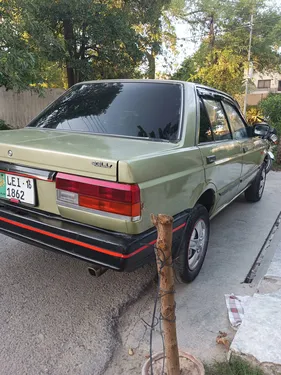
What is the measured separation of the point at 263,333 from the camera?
2102 mm

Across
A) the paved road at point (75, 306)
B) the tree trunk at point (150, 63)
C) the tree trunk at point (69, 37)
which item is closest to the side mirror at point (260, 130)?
the paved road at point (75, 306)

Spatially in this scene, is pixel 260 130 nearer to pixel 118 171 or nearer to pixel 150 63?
pixel 118 171

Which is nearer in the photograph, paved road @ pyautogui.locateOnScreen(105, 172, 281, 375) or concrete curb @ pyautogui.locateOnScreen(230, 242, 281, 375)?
concrete curb @ pyautogui.locateOnScreen(230, 242, 281, 375)

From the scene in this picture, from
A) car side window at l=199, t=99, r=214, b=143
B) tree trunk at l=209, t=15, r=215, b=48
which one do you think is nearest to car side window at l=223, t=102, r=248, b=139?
car side window at l=199, t=99, r=214, b=143

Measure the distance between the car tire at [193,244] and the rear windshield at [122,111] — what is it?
0.69 m

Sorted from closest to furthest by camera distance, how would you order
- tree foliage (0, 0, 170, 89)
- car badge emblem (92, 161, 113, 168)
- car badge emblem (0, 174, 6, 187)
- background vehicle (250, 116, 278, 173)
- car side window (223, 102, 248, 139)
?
car badge emblem (92, 161, 113, 168) → car badge emblem (0, 174, 6, 187) → car side window (223, 102, 248, 139) → background vehicle (250, 116, 278, 173) → tree foliage (0, 0, 170, 89)

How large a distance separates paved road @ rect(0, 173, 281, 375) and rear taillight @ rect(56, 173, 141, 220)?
0.93 metres

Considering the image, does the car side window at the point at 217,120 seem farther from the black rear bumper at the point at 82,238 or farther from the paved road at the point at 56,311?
the paved road at the point at 56,311

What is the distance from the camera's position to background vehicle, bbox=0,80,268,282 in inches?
81.0

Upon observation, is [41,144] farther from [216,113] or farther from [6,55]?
[6,55]

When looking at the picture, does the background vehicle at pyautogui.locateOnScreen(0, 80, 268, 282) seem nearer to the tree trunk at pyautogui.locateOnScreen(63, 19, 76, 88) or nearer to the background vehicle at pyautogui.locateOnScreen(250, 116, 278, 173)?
the background vehicle at pyautogui.locateOnScreen(250, 116, 278, 173)

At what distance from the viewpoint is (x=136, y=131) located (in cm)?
278

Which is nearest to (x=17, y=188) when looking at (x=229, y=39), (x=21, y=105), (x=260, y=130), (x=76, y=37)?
(x=260, y=130)

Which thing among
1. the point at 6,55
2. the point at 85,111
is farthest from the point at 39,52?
the point at 85,111
